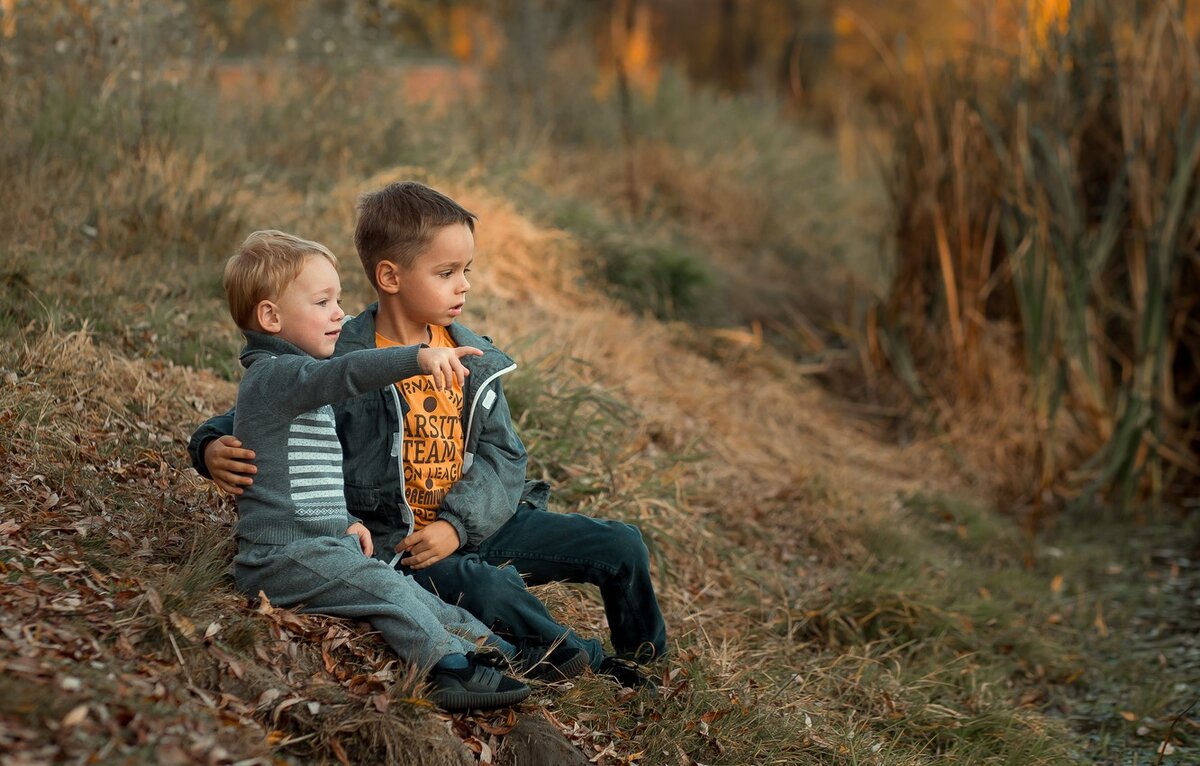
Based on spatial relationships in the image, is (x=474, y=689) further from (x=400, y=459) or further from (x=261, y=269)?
(x=261, y=269)

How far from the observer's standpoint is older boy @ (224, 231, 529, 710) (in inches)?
116

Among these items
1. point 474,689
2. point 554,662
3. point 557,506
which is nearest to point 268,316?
point 474,689

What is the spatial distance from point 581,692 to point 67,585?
1.31 metres

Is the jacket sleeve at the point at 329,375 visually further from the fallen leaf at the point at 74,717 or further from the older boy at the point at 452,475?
the fallen leaf at the point at 74,717

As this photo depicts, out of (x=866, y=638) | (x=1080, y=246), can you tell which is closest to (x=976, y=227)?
(x=1080, y=246)

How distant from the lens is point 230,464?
300 centimetres

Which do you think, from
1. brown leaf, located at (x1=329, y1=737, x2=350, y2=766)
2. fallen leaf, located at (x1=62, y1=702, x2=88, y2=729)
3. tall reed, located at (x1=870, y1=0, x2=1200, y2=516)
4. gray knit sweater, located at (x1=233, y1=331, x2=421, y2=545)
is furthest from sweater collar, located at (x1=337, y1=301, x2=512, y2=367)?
tall reed, located at (x1=870, y1=0, x2=1200, y2=516)

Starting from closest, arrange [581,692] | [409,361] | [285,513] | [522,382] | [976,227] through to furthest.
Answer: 1. [409,361]
2. [285,513]
3. [581,692]
4. [522,382]
5. [976,227]

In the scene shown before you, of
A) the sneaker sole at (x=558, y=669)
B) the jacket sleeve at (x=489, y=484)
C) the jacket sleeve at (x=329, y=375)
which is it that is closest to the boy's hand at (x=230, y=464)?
the jacket sleeve at (x=329, y=375)

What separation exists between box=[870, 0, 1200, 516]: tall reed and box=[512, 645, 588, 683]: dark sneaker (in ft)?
14.1

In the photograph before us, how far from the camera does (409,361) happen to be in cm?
279

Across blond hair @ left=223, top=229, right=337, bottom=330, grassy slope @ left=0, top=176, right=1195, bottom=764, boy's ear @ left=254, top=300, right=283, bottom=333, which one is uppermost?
blond hair @ left=223, top=229, right=337, bottom=330

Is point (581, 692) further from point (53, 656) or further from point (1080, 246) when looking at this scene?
point (1080, 246)

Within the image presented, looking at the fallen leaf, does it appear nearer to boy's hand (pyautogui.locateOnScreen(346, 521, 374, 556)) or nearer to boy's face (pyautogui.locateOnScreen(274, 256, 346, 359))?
boy's hand (pyautogui.locateOnScreen(346, 521, 374, 556))
